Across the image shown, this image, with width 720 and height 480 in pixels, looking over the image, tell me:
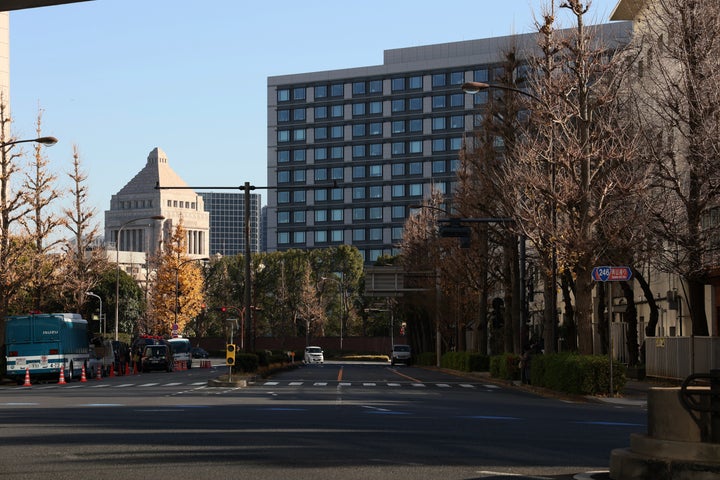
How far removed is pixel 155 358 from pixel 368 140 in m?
91.1

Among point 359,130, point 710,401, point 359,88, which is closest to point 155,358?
point 710,401

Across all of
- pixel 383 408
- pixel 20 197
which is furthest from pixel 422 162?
pixel 383 408

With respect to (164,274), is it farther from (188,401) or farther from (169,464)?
(169,464)

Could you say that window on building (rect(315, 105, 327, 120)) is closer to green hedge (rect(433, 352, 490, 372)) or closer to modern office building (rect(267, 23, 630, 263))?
modern office building (rect(267, 23, 630, 263))

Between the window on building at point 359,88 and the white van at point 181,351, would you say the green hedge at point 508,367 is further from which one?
the window on building at point 359,88

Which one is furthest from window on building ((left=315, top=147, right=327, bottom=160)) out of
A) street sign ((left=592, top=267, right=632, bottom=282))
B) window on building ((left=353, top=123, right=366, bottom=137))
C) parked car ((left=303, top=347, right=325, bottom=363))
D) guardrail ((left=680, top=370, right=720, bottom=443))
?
guardrail ((left=680, top=370, right=720, bottom=443))

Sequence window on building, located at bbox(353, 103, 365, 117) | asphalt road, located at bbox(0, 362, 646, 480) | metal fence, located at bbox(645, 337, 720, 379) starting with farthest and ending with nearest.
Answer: window on building, located at bbox(353, 103, 365, 117) → metal fence, located at bbox(645, 337, 720, 379) → asphalt road, located at bbox(0, 362, 646, 480)

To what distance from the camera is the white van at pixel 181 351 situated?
254 ft

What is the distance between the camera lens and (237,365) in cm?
4484

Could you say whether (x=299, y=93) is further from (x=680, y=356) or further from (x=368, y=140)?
(x=680, y=356)

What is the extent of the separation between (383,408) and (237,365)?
21.5 meters

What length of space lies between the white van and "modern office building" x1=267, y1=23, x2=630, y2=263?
71.9 m

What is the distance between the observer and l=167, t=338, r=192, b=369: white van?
77.6m

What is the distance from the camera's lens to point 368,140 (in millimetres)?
155625
